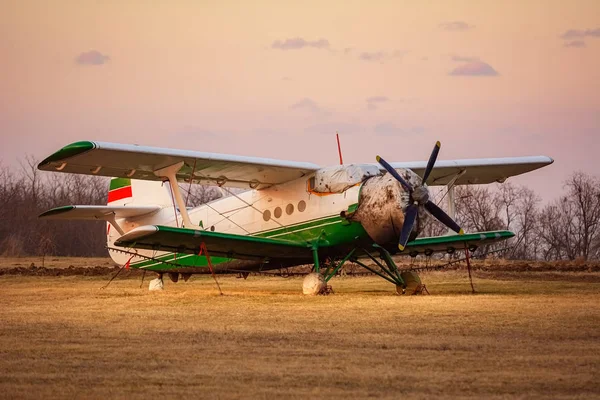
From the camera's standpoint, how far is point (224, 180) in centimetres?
2233

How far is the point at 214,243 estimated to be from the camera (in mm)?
19438

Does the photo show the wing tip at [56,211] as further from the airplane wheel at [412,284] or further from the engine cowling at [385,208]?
the airplane wheel at [412,284]

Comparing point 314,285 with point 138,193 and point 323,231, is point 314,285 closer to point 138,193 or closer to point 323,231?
point 323,231

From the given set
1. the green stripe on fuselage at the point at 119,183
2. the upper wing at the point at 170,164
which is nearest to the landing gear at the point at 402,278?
the upper wing at the point at 170,164

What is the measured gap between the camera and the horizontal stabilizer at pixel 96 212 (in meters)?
22.3

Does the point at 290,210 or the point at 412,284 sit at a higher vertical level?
the point at 290,210

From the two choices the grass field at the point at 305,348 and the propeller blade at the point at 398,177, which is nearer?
the grass field at the point at 305,348

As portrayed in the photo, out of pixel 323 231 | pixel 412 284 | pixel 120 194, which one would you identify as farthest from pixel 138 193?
pixel 412 284

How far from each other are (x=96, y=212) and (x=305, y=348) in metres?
14.9

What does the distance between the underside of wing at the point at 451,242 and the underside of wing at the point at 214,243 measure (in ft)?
9.39

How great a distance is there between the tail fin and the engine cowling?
809 cm

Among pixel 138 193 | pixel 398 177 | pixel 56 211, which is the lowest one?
pixel 56 211

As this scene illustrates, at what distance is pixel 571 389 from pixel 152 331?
6.31 m

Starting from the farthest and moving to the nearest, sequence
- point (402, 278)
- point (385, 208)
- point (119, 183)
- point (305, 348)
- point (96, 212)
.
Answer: point (119, 183), point (96, 212), point (402, 278), point (385, 208), point (305, 348)
